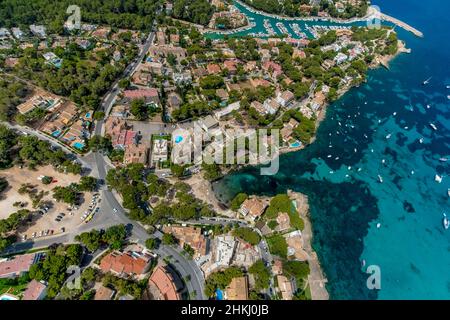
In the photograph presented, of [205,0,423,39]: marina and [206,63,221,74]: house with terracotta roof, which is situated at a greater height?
[205,0,423,39]: marina

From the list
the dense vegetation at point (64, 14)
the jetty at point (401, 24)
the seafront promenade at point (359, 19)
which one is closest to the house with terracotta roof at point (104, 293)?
the dense vegetation at point (64, 14)

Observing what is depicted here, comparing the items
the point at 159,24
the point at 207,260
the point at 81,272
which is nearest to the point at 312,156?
the point at 207,260

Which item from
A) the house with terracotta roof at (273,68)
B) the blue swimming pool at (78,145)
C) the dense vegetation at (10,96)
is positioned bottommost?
the blue swimming pool at (78,145)

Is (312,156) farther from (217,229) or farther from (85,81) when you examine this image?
(85,81)

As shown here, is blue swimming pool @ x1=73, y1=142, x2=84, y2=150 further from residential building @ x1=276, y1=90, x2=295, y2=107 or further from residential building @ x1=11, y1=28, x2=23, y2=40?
residential building @ x1=11, y1=28, x2=23, y2=40

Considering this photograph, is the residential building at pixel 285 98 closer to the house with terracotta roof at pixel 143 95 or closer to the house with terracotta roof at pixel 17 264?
the house with terracotta roof at pixel 143 95

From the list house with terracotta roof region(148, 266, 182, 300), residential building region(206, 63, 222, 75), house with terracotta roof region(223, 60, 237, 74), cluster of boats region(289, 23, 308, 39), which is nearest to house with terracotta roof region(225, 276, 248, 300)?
house with terracotta roof region(148, 266, 182, 300)
